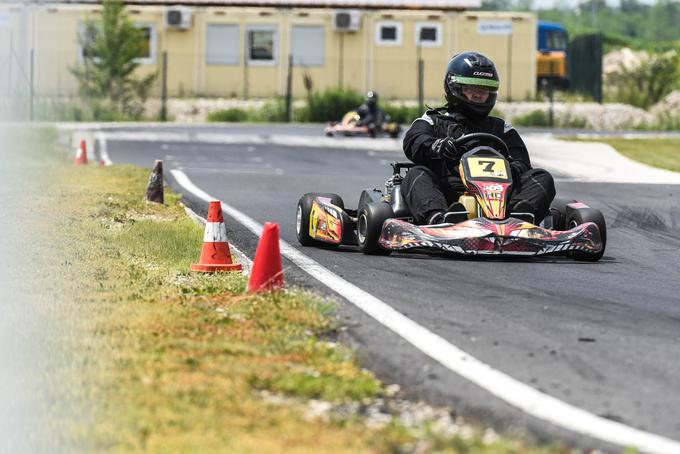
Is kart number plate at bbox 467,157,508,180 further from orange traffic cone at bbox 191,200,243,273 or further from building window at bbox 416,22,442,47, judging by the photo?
building window at bbox 416,22,442,47

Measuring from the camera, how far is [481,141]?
427 inches

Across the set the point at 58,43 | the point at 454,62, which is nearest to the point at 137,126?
the point at 58,43

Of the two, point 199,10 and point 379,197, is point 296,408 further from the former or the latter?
point 199,10

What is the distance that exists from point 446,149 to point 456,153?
0.08m

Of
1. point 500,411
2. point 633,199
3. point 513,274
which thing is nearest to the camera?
point 500,411

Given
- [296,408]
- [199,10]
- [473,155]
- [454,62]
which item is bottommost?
[296,408]

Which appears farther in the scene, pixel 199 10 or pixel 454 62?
pixel 199 10

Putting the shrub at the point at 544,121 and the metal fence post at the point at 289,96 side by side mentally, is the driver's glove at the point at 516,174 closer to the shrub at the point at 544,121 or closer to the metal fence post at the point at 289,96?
the shrub at the point at 544,121

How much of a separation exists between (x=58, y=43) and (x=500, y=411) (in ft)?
147

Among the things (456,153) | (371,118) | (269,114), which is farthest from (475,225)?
(269,114)

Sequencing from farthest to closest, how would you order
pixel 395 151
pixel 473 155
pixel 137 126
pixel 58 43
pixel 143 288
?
1. pixel 58 43
2. pixel 137 126
3. pixel 395 151
4. pixel 473 155
5. pixel 143 288

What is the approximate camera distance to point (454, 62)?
11.3 m

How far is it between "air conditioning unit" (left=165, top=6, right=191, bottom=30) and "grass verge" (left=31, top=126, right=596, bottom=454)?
40.0m

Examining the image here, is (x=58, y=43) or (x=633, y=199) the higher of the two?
(x=58, y=43)
